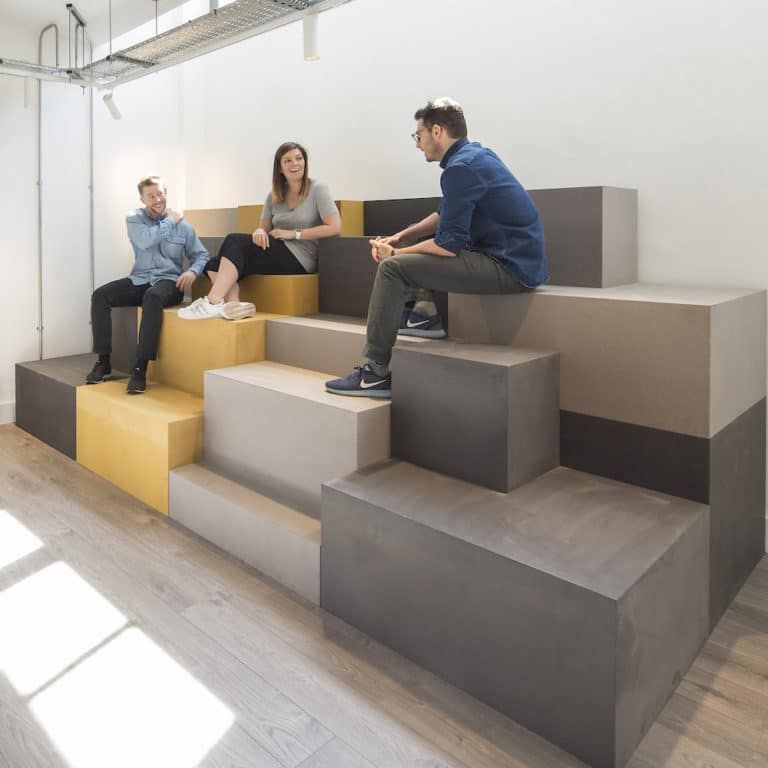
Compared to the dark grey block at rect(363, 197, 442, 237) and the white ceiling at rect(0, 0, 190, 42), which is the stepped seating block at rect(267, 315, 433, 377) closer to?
the dark grey block at rect(363, 197, 442, 237)

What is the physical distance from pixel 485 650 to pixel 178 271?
2.93 meters

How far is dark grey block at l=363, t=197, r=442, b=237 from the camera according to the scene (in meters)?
3.47

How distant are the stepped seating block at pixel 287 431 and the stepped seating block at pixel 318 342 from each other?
0.30ft

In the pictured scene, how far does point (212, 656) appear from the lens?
188 cm

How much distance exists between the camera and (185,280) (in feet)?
12.3

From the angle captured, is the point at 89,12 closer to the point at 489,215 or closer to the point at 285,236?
the point at 285,236

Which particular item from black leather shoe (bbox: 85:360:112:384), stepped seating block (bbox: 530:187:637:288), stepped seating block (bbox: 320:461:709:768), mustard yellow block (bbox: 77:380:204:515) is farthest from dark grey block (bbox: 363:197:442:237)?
stepped seating block (bbox: 320:461:709:768)

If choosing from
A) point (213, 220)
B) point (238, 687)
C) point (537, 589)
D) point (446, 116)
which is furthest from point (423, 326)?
point (213, 220)

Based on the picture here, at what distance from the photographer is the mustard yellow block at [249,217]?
4164mm

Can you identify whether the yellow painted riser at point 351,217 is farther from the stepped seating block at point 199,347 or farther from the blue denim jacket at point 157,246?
the blue denim jacket at point 157,246

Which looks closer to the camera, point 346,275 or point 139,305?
point 346,275

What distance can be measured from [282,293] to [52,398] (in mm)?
1409

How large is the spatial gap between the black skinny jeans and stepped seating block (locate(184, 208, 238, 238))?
90 centimetres

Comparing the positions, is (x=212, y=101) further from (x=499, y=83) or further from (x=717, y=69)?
(x=717, y=69)
